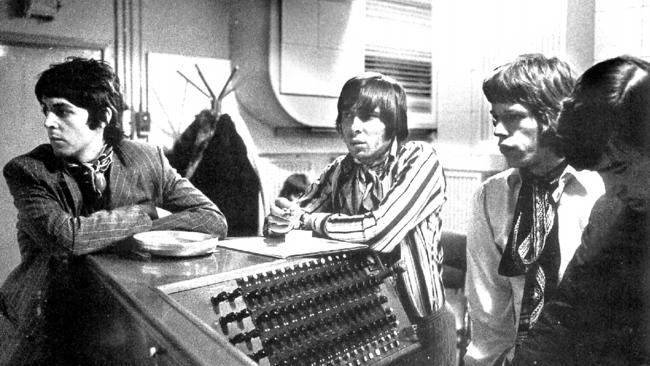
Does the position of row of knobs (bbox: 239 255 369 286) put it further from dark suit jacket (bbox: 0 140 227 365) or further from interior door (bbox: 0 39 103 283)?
interior door (bbox: 0 39 103 283)

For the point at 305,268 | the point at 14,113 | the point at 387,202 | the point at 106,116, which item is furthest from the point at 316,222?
the point at 14,113

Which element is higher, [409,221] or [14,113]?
[14,113]

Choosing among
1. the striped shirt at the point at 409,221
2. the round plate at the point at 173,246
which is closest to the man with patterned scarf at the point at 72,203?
the round plate at the point at 173,246

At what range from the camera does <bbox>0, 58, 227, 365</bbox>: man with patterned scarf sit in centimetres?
174

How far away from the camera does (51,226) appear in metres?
1.70

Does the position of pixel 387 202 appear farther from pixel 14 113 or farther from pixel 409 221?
pixel 14 113

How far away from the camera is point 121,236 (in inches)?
68.7

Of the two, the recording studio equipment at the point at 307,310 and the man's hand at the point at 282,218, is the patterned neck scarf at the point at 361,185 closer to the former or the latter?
the man's hand at the point at 282,218

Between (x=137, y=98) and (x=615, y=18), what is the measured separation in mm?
2970

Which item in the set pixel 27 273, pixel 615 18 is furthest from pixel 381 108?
pixel 615 18

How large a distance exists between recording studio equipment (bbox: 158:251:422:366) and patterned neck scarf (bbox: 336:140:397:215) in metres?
0.36

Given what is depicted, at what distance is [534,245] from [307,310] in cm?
61

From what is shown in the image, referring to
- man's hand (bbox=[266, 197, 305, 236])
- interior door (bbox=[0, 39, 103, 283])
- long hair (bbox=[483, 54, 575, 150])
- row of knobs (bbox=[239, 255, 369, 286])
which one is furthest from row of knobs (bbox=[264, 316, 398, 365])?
interior door (bbox=[0, 39, 103, 283])

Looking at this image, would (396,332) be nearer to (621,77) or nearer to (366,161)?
(366,161)
